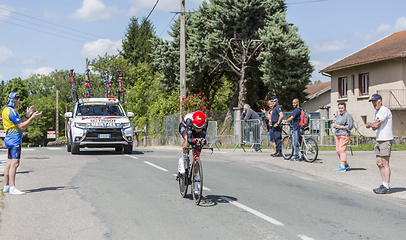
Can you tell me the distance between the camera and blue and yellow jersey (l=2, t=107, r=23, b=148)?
7996 mm

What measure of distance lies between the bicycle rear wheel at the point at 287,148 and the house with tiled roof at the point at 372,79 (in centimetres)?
1631

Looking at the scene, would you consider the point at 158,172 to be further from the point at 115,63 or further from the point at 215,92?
the point at 115,63

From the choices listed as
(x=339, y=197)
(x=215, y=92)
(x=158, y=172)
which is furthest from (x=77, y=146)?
(x=215, y=92)

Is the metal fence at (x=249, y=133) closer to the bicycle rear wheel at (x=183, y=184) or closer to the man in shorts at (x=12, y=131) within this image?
the bicycle rear wheel at (x=183, y=184)

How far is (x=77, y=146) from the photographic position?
1591cm

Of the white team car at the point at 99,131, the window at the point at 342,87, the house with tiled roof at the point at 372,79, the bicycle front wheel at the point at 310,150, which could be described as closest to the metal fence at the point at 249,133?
the bicycle front wheel at the point at 310,150

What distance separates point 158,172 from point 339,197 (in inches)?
188

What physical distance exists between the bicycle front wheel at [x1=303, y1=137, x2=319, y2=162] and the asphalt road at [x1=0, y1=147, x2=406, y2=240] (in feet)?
9.64

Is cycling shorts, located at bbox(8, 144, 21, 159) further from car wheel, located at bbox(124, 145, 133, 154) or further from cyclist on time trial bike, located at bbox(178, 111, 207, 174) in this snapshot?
car wheel, located at bbox(124, 145, 133, 154)

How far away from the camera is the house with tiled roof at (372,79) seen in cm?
2897

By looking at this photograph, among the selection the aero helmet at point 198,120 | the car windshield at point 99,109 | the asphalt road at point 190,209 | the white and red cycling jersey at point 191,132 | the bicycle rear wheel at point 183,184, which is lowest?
the asphalt road at point 190,209

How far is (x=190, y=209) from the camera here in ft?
22.6

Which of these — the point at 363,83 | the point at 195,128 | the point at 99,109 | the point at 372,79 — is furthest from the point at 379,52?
the point at 195,128

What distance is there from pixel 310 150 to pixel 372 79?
65.4 feet
